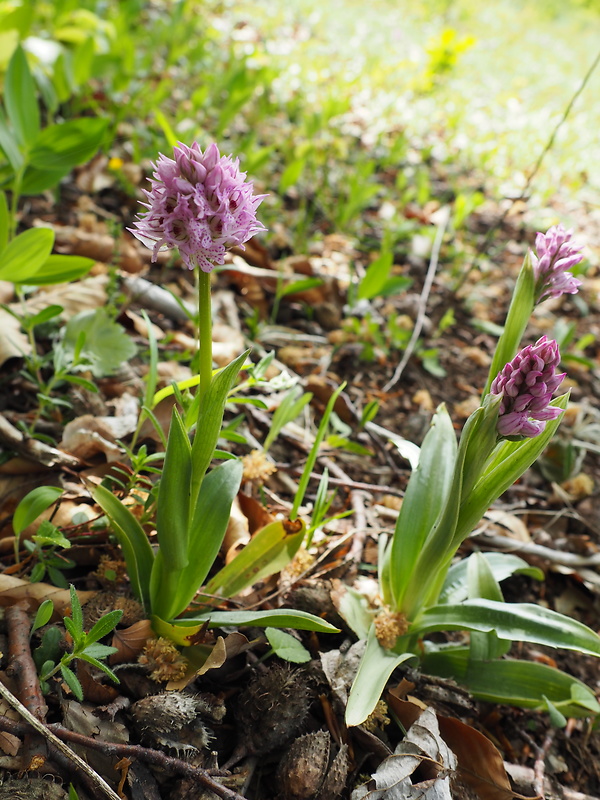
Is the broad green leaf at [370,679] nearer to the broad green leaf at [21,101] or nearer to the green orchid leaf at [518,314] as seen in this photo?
the green orchid leaf at [518,314]

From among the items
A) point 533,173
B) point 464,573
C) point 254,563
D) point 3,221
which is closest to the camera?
point 254,563

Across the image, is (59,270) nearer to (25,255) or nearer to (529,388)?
(25,255)

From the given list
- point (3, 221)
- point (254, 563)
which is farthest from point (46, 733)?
point (3, 221)

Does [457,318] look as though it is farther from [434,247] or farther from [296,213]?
[296,213]

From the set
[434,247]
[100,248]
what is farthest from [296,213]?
[100,248]

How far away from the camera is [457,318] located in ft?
10.4

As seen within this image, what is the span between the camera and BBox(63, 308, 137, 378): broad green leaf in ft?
5.78

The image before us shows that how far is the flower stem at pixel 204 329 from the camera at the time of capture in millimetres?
1000

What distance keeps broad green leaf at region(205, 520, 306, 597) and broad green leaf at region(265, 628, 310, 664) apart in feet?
0.44

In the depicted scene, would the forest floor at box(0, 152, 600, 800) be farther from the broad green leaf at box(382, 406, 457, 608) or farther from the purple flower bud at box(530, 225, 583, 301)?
the purple flower bud at box(530, 225, 583, 301)

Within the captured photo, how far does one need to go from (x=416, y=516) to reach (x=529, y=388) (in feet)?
1.63

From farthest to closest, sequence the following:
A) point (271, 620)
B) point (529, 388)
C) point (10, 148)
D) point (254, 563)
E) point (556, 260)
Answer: point (10, 148) < point (254, 563) < point (556, 260) < point (271, 620) < point (529, 388)

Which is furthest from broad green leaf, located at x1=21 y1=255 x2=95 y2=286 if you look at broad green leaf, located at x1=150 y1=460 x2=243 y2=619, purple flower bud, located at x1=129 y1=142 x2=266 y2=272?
purple flower bud, located at x1=129 y1=142 x2=266 y2=272

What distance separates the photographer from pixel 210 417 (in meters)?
1.09
